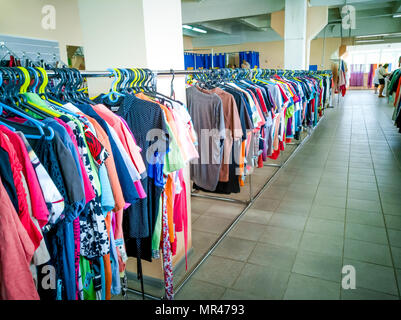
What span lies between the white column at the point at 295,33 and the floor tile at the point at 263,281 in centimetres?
758

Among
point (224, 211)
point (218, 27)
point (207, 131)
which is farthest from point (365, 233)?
point (218, 27)

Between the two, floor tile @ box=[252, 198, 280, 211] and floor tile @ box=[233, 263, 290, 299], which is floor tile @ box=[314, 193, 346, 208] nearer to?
floor tile @ box=[252, 198, 280, 211]

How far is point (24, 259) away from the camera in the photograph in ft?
3.38

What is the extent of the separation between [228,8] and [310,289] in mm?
8470

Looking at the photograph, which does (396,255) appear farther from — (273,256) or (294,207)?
(294,207)

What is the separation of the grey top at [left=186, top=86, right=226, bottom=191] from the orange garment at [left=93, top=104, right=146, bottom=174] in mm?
1270

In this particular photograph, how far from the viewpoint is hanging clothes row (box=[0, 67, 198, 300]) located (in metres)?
1.04

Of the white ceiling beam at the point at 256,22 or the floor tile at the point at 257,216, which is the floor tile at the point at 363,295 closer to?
the floor tile at the point at 257,216

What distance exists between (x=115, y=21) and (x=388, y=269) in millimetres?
3029

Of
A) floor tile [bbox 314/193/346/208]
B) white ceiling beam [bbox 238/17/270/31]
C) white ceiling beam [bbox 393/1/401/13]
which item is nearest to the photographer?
floor tile [bbox 314/193/346/208]

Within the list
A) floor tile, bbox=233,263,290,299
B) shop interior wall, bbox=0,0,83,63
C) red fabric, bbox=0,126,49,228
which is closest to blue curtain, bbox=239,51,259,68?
shop interior wall, bbox=0,0,83,63

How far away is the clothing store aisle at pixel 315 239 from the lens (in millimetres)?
2488
